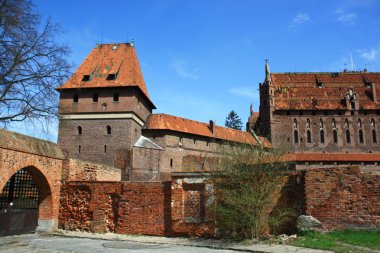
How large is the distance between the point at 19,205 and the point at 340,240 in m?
11.7

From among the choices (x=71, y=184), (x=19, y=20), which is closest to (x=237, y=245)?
(x=71, y=184)

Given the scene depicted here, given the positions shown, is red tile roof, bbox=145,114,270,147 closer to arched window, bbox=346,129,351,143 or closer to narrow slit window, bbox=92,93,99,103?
narrow slit window, bbox=92,93,99,103

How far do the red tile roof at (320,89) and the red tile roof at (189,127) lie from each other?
8754 mm

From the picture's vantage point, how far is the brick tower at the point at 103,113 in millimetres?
30906

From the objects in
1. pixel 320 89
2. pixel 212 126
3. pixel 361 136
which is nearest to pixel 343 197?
pixel 212 126

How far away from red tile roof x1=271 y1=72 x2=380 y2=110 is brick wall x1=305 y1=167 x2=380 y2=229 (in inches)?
1421

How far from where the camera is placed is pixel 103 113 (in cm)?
3177

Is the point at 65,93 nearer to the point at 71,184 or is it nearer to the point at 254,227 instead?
the point at 71,184

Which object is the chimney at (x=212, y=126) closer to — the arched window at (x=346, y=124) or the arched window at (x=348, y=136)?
the arched window at (x=348, y=136)

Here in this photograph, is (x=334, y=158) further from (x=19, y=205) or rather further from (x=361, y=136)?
(x=19, y=205)

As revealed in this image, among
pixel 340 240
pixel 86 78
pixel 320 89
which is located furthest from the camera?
pixel 320 89

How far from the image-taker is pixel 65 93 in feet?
107

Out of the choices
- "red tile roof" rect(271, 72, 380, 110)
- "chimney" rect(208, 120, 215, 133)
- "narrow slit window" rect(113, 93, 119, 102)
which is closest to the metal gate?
"narrow slit window" rect(113, 93, 119, 102)

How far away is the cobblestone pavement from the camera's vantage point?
10.5 m
